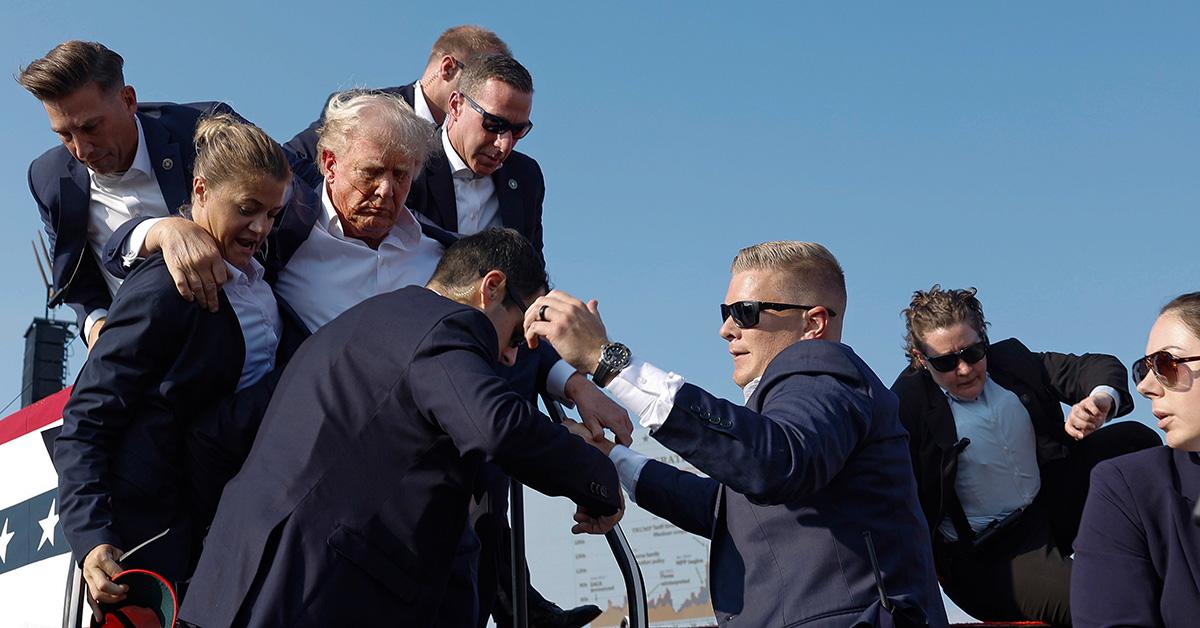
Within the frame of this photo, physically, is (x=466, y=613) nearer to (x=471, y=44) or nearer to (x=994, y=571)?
(x=994, y=571)

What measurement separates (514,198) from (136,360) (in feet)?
6.26

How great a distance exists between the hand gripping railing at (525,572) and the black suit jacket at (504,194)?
917 millimetres

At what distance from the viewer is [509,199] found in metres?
4.93

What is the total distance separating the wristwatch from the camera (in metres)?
3.16

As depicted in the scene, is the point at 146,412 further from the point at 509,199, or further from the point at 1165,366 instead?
the point at 1165,366

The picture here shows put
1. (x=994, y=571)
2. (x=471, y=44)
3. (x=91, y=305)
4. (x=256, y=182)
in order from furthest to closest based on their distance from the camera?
(x=471, y=44) < (x=994, y=571) < (x=91, y=305) < (x=256, y=182)

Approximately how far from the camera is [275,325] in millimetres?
3734

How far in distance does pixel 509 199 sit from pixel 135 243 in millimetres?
1620

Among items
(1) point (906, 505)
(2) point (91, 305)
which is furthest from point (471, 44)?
(1) point (906, 505)

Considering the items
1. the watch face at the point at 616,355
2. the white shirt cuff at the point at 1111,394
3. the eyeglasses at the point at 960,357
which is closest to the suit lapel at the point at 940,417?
the eyeglasses at the point at 960,357

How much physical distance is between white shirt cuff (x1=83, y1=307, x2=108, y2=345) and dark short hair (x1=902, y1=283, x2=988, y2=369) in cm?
315

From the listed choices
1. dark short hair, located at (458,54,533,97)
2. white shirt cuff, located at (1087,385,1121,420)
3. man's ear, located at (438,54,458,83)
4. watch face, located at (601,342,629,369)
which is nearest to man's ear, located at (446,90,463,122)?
dark short hair, located at (458,54,533,97)

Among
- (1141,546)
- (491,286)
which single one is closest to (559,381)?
(491,286)

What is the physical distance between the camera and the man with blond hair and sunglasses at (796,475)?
117 inches
